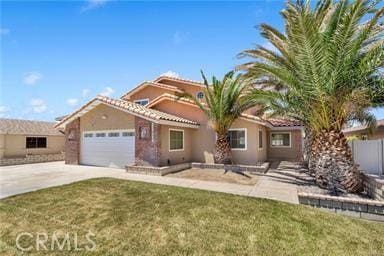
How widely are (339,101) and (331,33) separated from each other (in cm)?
274

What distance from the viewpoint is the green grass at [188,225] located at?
5160 millimetres

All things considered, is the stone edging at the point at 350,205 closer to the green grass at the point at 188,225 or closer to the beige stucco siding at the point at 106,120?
the green grass at the point at 188,225

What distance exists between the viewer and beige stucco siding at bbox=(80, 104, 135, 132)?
16616mm

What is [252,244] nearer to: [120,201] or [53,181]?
[120,201]

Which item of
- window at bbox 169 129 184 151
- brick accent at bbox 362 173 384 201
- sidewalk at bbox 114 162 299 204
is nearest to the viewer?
brick accent at bbox 362 173 384 201

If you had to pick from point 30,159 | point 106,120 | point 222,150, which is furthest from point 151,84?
point 30,159

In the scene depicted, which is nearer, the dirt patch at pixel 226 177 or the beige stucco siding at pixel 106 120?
the dirt patch at pixel 226 177

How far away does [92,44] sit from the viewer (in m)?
15.6

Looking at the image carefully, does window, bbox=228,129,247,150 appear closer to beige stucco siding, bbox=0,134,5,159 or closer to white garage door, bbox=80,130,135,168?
white garage door, bbox=80,130,135,168

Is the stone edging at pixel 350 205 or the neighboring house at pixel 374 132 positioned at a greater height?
the neighboring house at pixel 374 132

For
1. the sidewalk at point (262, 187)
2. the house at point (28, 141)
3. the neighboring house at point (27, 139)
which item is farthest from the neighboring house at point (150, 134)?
the neighboring house at point (27, 139)

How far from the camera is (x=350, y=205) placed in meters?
7.03

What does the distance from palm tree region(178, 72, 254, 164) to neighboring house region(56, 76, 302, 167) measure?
45.0 inches

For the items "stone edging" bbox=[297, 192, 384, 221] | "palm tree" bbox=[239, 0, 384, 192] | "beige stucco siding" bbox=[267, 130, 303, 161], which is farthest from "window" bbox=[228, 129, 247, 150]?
"stone edging" bbox=[297, 192, 384, 221]
